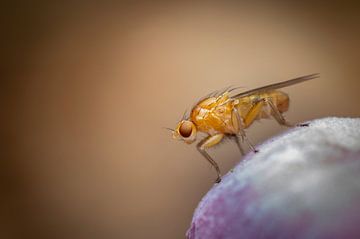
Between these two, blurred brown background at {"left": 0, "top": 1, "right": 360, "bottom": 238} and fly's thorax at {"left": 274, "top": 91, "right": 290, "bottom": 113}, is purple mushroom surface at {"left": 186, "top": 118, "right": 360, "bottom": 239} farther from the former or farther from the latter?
blurred brown background at {"left": 0, "top": 1, "right": 360, "bottom": 238}

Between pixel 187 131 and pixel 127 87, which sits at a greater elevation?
pixel 187 131

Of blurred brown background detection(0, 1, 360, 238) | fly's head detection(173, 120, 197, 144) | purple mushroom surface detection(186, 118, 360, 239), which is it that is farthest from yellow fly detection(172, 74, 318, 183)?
blurred brown background detection(0, 1, 360, 238)

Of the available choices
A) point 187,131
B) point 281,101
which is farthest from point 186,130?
point 281,101

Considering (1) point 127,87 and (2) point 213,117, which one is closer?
(2) point 213,117

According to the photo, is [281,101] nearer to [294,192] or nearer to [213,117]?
[213,117]

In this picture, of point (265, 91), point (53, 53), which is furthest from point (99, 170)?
point (265, 91)

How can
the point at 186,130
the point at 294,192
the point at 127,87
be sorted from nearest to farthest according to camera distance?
the point at 294,192 < the point at 186,130 < the point at 127,87
